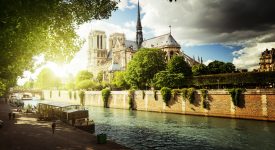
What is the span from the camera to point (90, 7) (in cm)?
2356

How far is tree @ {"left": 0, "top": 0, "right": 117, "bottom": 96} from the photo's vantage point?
55.3 ft

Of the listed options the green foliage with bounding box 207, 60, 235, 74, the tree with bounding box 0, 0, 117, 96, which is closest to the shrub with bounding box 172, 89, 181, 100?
the green foliage with bounding box 207, 60, 235, 74

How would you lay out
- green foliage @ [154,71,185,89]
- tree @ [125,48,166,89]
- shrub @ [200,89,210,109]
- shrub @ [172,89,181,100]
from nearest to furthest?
shrub @ [200,89,210,109], shrub @ [172,89,181,100], green foliage @ [154,71,185,89], tree @ [125,48,166,89]

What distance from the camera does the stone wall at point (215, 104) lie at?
40.5 meters

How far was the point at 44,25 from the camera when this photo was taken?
68.0ft

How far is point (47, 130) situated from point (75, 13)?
14233 millimetres

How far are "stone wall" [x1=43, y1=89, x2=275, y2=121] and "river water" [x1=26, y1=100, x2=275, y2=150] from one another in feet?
5.89

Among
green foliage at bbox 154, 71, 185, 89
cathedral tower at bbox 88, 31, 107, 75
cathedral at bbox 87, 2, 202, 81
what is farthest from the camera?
cathedral tower at bbox 88, 31, 107, 75

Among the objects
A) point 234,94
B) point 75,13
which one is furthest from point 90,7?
point 234,94

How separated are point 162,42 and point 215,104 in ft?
228

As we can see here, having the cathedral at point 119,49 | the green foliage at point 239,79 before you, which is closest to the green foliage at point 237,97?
the green foliage at point 239,79

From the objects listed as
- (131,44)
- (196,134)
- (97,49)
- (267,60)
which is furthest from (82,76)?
(196,134)

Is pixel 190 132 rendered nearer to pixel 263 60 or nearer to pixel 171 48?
pixel 171 48

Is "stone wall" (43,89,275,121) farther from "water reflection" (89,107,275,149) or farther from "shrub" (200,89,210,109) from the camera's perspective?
"water reflection" (89,107,275,149)
